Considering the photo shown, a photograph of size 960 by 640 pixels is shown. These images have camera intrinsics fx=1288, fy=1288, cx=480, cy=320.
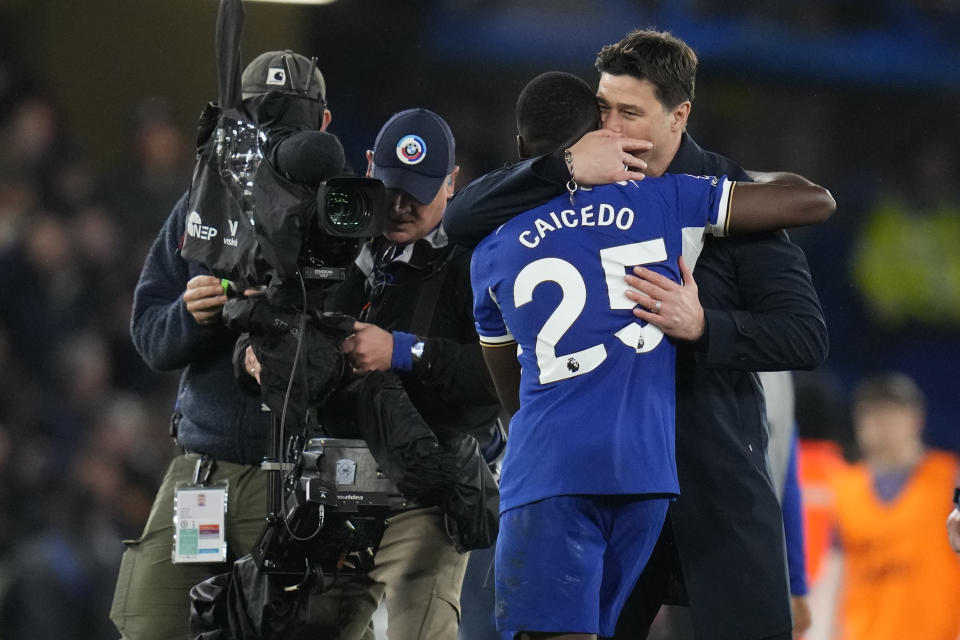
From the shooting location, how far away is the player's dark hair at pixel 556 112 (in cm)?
216

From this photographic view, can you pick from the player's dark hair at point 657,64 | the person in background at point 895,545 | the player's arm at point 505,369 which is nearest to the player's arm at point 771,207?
the player's dark hair at point 657,64

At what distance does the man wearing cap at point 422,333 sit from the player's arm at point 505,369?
26 cm

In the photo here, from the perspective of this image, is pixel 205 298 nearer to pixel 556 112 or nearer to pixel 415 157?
pixel 415 157

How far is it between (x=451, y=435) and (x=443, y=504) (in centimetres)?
16

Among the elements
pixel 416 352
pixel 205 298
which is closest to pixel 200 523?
pixel 205 298

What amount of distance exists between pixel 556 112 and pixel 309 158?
49 cm

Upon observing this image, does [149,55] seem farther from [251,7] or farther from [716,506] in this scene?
[716,506]

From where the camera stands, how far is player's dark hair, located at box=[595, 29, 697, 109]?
225cm

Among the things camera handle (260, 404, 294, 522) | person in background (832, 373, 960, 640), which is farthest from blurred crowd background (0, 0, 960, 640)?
camera handle (260, 404, 294, 522)

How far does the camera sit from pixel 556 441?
1992mm

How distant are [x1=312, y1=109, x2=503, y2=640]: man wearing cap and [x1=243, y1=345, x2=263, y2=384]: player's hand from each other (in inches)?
10.7

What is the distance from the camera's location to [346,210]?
7.74ft

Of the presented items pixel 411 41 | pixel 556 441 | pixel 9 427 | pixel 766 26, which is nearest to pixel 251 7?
pixel 411 41

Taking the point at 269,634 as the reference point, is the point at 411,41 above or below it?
above
